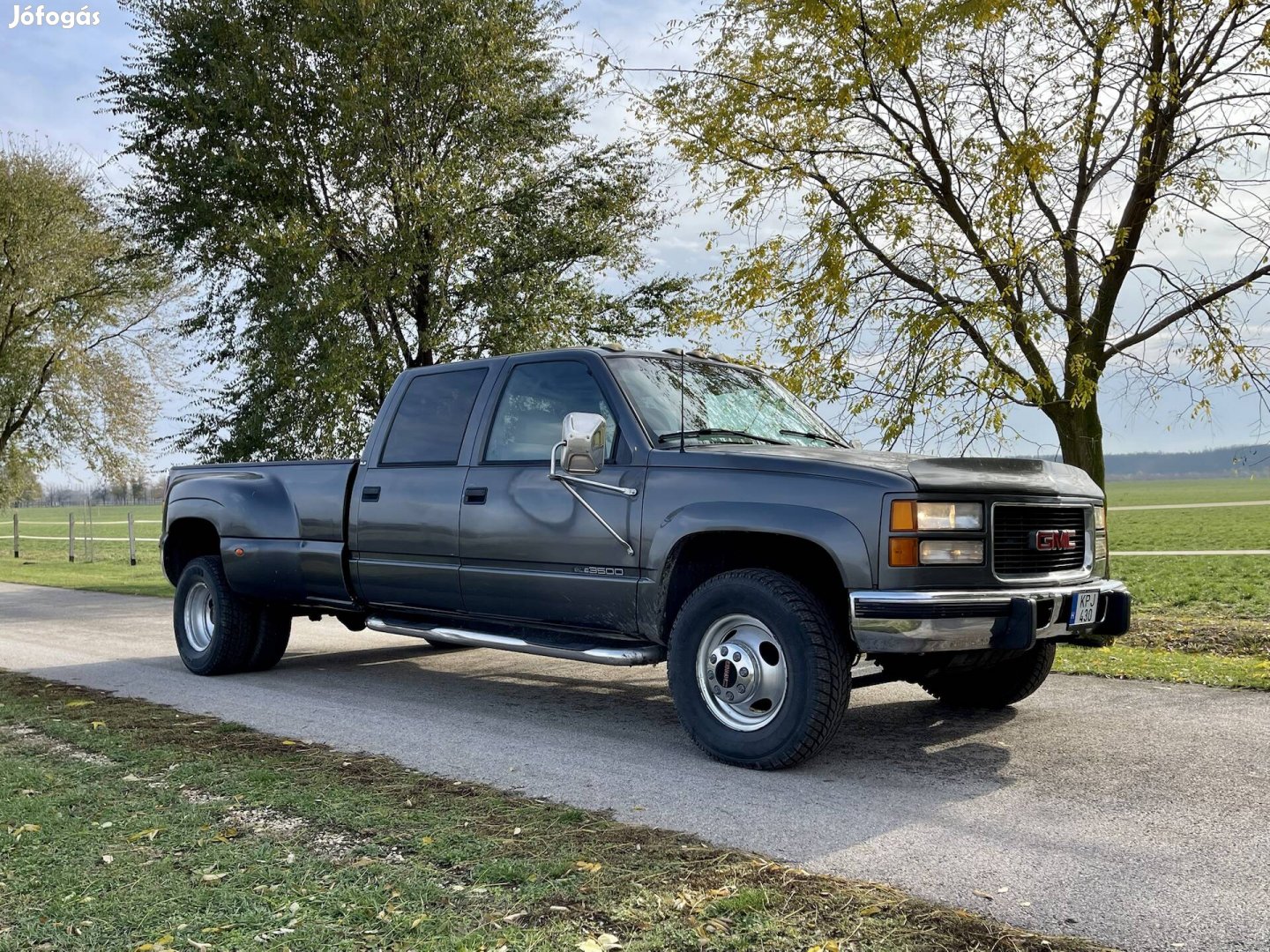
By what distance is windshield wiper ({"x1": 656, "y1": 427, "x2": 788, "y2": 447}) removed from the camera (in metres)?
6.24

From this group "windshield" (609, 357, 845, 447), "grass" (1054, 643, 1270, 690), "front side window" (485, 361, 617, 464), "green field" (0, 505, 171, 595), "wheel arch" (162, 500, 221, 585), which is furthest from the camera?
"green field" (0, 505, 171, 595)

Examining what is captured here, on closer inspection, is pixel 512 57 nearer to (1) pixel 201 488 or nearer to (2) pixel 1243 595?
(1) pixel 201 488

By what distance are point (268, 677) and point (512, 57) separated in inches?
490

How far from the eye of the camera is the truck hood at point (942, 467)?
5301 millimetres

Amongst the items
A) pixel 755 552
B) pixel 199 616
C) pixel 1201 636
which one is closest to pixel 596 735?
pixel 755 552

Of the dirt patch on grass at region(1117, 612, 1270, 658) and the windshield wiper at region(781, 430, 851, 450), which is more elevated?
the windshield wiper at region(781, 430, 851, 450)

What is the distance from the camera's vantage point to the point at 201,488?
348 inches

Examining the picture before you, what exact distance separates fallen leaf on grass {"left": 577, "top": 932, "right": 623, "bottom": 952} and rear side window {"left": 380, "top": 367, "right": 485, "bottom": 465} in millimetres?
4100

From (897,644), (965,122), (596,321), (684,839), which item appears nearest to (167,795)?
(684,839)

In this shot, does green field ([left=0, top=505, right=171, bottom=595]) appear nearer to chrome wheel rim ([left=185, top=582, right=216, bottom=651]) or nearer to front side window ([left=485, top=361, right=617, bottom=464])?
chrome wheel rim ([left=185, top=582, right=216, bottom=651])

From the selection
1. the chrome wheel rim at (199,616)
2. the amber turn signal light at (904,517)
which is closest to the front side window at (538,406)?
the amber turn signal light at (904,517)

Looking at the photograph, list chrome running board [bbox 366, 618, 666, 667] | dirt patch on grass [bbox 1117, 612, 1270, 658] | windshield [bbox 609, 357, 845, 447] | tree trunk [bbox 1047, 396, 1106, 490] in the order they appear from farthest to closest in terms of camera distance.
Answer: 1. tree trunk [bbox 1047, 396, 1106, 490]
2. dirt patch on grass [bbox 1117, 612, 1270, 658]
3. windshield [bbox 609, 357, 845, 447]
4. chrome running board [bbox 366, 618, 666, 667]

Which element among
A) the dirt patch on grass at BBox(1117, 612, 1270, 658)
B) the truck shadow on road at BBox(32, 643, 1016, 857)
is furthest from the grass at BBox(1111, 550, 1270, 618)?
the truck shadow on road at BBox(32, 643, 1016, 857)

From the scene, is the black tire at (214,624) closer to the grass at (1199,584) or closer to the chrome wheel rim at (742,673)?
the chrome wheel rim at (742,673)
